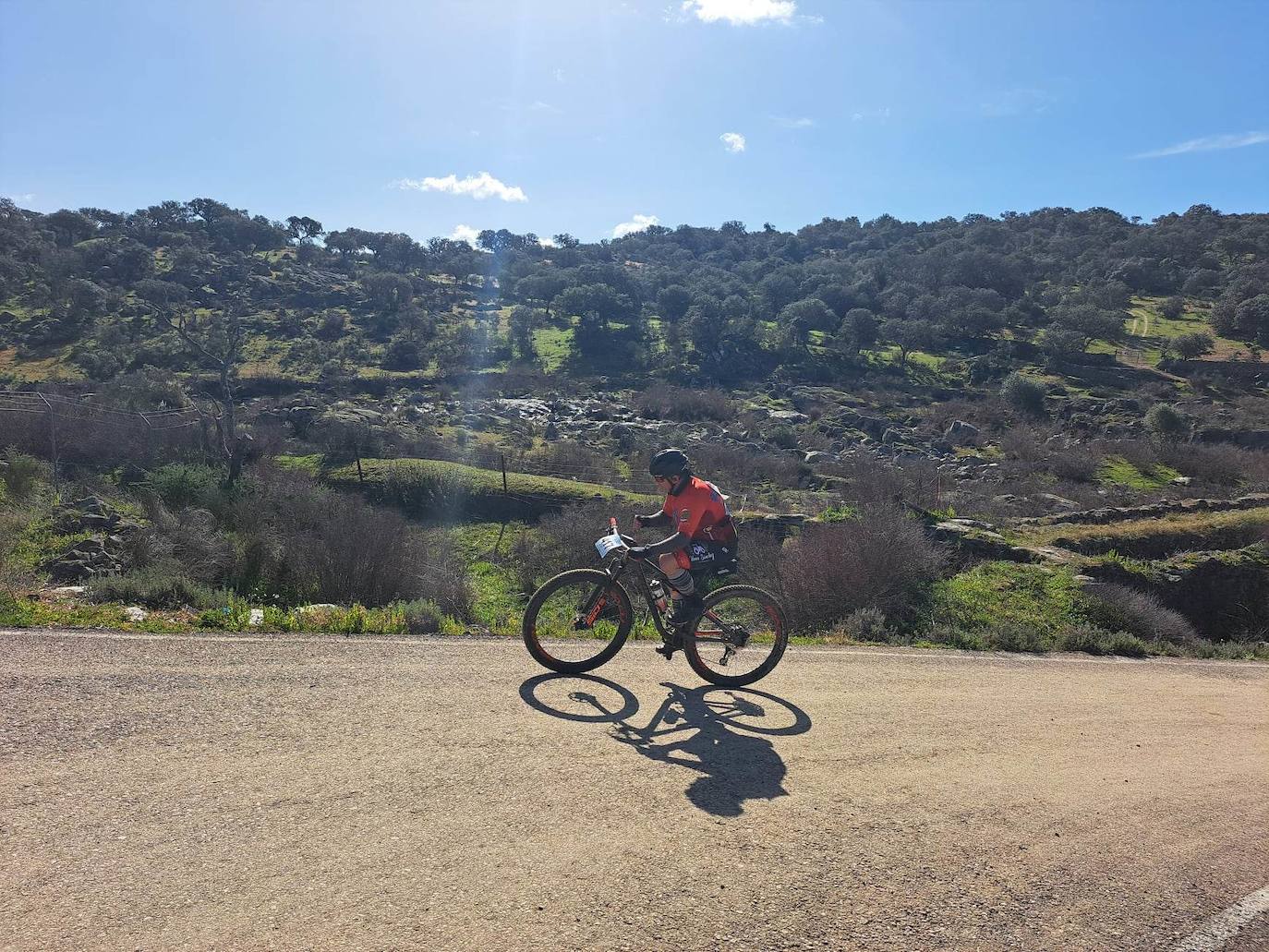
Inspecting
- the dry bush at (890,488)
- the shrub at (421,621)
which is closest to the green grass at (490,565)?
the shrub at (421,621)

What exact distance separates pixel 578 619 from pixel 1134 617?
28.8ft

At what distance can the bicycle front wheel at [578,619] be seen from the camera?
591 cm

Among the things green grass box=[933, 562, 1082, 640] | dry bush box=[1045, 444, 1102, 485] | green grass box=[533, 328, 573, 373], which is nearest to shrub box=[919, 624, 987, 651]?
green grass box=[933, 562, 1082, 640]

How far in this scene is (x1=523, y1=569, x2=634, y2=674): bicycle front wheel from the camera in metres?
5.91

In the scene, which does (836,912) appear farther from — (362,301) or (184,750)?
(362,301)

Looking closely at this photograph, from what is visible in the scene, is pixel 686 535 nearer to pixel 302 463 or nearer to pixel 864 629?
pixel 864 629

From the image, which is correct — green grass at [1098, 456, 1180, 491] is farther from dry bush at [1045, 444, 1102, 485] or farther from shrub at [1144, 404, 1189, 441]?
shrub at [1144, 404, 1189, 441]

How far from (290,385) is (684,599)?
51.8 meters

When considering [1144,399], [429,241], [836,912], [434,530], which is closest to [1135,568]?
[836,912]

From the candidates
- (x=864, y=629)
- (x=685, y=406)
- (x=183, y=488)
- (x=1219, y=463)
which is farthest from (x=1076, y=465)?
(x=183, y=488)

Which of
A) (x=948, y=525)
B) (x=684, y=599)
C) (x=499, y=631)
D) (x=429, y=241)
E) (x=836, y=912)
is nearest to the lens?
(x=836, y=912)

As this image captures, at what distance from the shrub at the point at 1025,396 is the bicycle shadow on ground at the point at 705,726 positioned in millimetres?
52089

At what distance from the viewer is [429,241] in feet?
364

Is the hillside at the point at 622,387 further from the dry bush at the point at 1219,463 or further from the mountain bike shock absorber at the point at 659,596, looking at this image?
the mountain bike shock absorber at the point at 659,596
